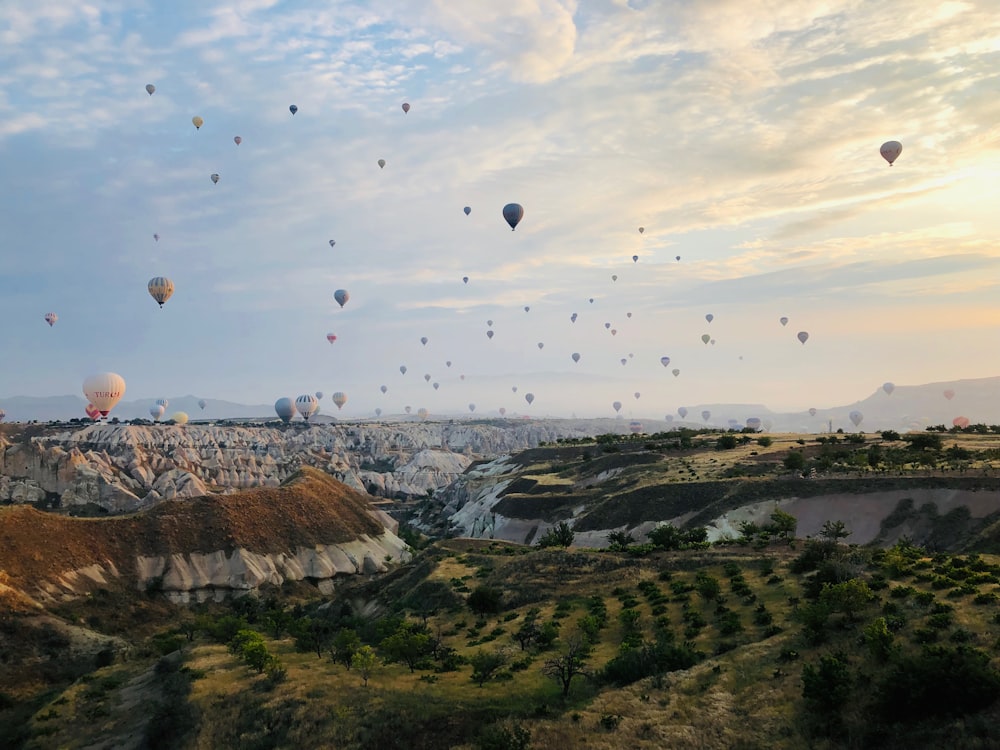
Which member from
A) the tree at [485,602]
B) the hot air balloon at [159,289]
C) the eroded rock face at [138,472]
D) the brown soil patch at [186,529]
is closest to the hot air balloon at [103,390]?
the eroded rock face at [138,472]

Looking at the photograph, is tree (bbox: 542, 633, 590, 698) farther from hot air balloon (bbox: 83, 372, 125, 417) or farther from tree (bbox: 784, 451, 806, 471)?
hot air balloon (bbox: 83, 372, 125, 417)

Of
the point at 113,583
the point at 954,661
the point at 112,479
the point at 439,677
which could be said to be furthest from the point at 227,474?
the point at 954,661

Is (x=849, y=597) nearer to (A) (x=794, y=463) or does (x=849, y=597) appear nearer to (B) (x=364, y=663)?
(B) (x=364, y=663)

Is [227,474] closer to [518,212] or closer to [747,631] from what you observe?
[518,212]

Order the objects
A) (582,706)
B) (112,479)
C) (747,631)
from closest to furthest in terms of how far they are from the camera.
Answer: (582,706) → (747,631) → (112,479)

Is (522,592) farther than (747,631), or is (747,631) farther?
(522,592)

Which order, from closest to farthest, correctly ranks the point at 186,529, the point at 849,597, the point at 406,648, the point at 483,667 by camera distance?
the point at 849,597 < the point at 483,667 < the point at 406,648 < the point at 186,529

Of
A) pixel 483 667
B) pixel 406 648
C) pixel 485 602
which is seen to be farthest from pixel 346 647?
pixel 485 602
